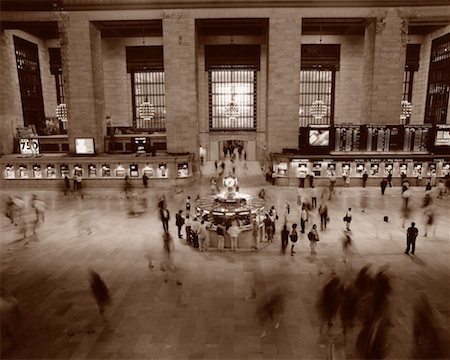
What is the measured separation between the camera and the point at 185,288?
9.02 m

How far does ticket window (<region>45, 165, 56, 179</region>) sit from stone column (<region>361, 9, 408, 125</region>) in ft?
68.0

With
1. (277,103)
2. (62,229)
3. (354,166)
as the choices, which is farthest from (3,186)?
(354,166)

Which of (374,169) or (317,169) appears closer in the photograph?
(374,169)

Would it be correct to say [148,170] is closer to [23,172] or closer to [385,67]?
[23,172]

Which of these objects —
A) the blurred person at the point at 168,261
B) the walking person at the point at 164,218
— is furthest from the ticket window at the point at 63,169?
the blurred person at the point at 168,261

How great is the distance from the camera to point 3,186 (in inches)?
906

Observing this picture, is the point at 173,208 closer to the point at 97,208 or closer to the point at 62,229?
the point at 97,208

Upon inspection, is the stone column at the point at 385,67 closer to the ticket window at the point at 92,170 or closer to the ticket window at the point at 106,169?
the ticket window at the point at 106,169

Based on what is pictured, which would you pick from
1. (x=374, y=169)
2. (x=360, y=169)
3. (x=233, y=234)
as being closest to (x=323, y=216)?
(x=233, y=234)

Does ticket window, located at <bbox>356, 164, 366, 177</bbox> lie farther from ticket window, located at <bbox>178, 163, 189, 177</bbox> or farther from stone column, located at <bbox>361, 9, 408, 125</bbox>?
ticket window, located at <bbox>178, 163, 189, 177</bbox>

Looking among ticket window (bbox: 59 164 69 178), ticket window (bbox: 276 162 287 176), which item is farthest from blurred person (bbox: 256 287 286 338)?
ticket window (bbox: 59 164 69 178)

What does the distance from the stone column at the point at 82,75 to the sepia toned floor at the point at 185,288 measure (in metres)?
10.4

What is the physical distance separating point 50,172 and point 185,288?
17442mm

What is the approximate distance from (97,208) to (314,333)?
13029mm
